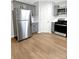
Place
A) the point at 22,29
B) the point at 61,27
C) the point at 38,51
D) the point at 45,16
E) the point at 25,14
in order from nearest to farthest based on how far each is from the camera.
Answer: the point at 38,51, the point at 22,29, the point at 25,14, the point at 61,27, the point at 45,16

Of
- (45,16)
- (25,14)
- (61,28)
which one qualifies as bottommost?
(61,28)

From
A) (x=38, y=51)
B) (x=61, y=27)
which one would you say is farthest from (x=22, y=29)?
(x=61, y=27)

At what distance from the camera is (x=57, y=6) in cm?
701

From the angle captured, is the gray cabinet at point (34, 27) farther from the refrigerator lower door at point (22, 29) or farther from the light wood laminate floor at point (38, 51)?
the light wood laminate floor at point (38, 51)

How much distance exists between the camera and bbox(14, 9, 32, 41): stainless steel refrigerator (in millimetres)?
4255

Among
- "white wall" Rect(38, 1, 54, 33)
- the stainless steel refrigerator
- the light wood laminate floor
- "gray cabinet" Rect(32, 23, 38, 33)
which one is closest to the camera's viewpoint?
the light wood laminate floor

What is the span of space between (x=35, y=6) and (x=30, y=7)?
689mm

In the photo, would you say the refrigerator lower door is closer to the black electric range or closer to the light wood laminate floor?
the light wood laminate floor

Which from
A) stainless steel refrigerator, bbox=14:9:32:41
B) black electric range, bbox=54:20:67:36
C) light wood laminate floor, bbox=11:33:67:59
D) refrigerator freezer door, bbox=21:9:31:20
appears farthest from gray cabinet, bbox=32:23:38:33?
light wood laminate floor, bbox=11:33:67:59

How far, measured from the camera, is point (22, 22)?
446 centimetres

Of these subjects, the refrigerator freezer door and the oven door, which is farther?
the oven door

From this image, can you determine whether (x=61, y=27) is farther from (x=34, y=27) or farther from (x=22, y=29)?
(x=22, y=29)

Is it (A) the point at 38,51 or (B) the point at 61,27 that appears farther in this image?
(B) the point at 61,27
